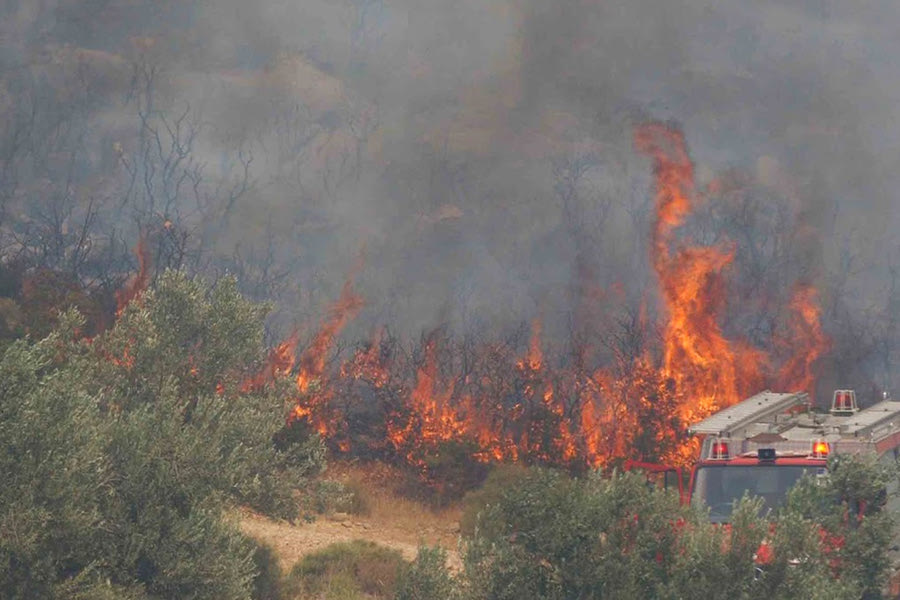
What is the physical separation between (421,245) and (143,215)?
12089mm

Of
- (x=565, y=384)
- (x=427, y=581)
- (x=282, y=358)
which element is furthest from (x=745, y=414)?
(x=282, y=358)

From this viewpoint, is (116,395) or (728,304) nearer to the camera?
(116,395)

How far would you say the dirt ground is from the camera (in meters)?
22.8

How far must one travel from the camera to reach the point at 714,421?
675 inches

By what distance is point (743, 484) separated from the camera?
15.3 meters

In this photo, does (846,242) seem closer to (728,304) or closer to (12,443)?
(728,304)

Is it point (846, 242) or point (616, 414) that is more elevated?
point (846, 242)

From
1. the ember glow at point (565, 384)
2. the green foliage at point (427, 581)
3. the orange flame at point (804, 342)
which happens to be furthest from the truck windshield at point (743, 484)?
the orange flame at point (804, 342)

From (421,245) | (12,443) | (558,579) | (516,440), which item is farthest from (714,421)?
(421,245)

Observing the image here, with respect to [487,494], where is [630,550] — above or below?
below

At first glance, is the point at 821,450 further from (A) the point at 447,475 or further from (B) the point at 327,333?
(B) the point at 327,333

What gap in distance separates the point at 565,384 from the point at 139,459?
26452 millimetres

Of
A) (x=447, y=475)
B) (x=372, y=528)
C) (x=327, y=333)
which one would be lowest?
(x=372, y=528)

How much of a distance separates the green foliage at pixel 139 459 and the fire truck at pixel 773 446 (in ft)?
19.4
